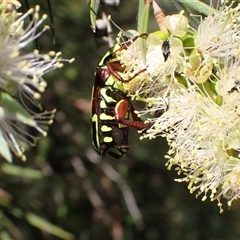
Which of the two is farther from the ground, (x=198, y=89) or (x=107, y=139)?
(x=198, y=89)

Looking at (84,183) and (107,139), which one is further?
(84,183)

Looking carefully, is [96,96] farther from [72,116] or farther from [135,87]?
[72,116]

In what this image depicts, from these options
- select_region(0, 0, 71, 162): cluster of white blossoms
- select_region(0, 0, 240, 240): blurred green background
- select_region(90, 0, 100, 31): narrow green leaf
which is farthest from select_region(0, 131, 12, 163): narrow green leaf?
select_region(0, 0, 240, 240): blurred green background

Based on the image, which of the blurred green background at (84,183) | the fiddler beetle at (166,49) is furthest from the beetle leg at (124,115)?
the blurred green background at (84,183)

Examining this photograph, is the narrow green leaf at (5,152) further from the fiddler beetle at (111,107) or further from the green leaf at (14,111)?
the fiddler beetle at (111,107)

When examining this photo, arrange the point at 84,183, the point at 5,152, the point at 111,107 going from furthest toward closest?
the point at 84,183 < the point at 111,107 < the point at 5,152

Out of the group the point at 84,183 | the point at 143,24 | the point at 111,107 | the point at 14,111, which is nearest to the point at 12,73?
the point at 14,111

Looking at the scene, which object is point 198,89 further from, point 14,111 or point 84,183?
point 84,183
